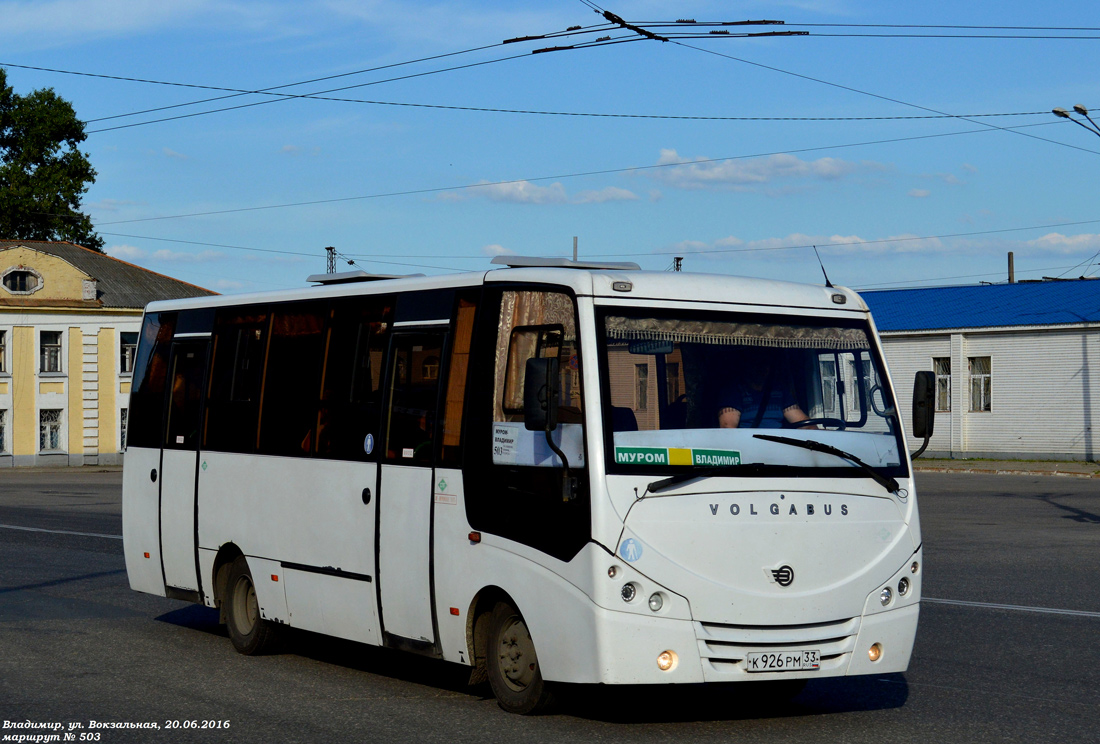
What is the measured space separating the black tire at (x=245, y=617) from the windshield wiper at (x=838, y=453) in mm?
4512

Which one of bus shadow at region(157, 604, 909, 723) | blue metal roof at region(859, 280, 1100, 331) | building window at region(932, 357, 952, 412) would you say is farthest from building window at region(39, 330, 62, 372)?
bus shadow at region(157, 604, 909, 723)

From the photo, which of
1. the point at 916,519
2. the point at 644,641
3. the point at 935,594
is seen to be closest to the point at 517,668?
the point at 644,641

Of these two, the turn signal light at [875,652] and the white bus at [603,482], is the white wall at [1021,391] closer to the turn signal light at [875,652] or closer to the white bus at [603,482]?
the white bus at [603,482]

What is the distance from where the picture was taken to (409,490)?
8477mm

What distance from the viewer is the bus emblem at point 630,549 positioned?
6.99 metres

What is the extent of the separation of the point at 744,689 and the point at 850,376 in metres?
2.21

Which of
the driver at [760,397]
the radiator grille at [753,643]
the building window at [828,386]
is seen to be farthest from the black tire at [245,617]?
the building window at [828,386]

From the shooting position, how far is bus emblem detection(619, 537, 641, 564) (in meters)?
6.99

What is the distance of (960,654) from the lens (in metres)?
9.73

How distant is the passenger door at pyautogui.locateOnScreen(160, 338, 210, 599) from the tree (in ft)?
198

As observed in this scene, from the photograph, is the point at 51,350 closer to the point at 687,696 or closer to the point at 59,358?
the point at 59,358

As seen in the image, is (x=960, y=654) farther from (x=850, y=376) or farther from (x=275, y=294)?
(x=275, y=294)

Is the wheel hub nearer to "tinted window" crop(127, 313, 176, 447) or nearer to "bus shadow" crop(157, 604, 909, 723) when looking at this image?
"bus shadow" crop(157, 604, 909, 723)

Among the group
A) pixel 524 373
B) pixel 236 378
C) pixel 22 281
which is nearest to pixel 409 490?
pixel 524 373
